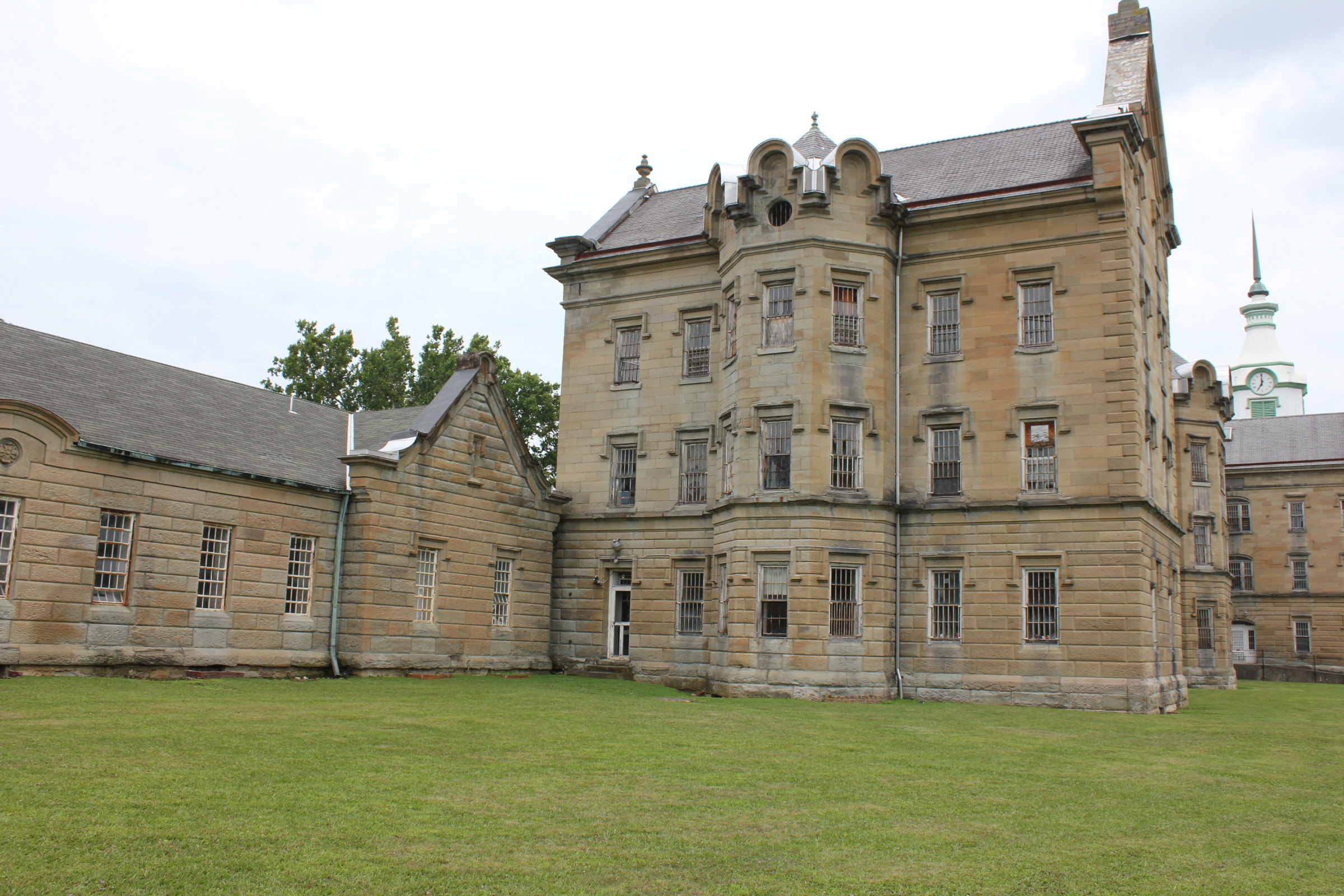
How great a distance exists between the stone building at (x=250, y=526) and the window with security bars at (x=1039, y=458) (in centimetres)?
1405

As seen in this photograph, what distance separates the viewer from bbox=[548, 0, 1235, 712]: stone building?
2727cm

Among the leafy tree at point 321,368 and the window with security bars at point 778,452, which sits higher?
the leafy tree at point 321,368

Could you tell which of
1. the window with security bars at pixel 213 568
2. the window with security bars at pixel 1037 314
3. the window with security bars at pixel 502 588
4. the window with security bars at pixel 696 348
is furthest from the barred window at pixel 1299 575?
the window with security bars at pixel 213 568

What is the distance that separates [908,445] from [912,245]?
18.8 feet

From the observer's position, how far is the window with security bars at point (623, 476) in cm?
3412

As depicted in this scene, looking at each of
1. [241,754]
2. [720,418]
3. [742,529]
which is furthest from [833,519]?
[241,754]

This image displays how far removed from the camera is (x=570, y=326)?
35844mm

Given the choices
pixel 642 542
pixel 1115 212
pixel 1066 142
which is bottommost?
pixel 642 542

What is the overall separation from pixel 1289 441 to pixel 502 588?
49.9 m

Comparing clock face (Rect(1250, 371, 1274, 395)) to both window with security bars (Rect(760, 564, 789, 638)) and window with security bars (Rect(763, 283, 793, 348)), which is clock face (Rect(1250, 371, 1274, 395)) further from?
window with security bars (Rect(760, 564, 789, 638))

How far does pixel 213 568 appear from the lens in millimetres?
23938

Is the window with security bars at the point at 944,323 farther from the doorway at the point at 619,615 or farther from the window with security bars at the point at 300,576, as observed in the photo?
the window with security bars at the point at 300,576

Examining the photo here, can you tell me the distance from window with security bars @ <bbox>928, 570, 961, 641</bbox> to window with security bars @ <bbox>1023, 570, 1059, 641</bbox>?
5.70ft

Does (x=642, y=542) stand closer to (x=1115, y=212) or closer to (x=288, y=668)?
(x=288, y=668)
